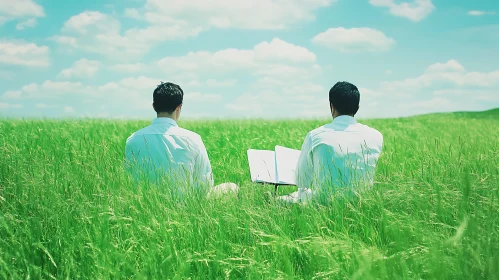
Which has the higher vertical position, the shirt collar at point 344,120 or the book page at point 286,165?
the shirt collar at point 344,120

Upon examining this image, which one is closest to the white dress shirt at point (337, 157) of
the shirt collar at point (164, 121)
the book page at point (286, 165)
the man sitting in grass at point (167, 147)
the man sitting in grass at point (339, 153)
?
the man sitting in grass at point (339, 153)

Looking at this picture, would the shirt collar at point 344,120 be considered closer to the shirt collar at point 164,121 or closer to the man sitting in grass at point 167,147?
the man sitting in grass at point 167,147

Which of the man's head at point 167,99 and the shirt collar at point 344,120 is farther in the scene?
the man's head at point 167,99

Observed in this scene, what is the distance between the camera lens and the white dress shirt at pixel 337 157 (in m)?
3.60

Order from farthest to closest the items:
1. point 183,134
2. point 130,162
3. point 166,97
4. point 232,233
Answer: point 166,97 < point 183,134 < point 130,162 < point 232,233

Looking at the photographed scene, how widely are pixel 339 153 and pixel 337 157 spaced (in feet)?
0.14

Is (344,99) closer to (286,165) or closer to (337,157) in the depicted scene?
(337,157)

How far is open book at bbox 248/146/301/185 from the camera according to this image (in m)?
3.86

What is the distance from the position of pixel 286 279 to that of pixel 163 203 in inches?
53.3

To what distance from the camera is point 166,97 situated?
166 inches

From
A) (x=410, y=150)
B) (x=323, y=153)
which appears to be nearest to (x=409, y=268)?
(x=323, y=153)

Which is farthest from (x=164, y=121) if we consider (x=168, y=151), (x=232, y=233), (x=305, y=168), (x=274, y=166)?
(x=232, y=233)

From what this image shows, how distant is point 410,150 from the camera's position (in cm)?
810

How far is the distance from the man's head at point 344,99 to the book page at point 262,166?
0.87 m
